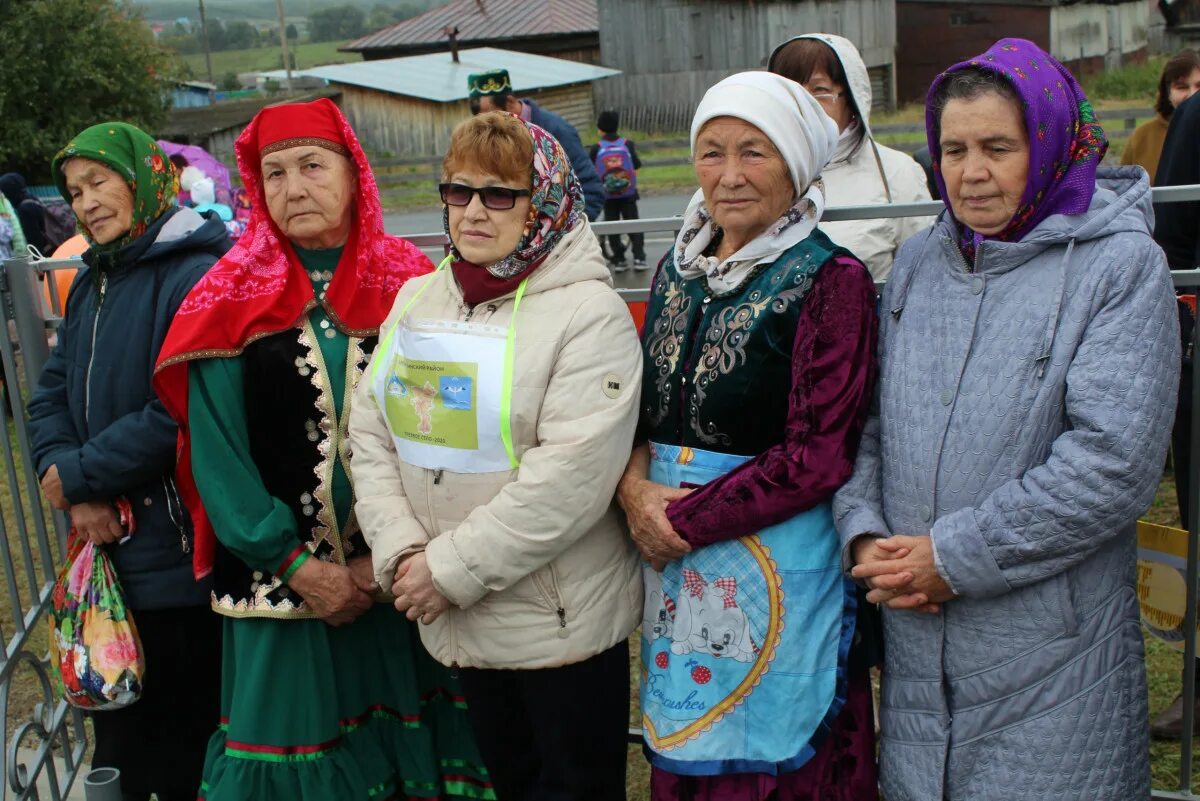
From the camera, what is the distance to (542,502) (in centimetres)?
244

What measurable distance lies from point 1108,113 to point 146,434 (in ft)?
62.0

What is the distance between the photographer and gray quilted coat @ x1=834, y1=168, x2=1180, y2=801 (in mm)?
2018

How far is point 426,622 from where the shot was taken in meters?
2.61

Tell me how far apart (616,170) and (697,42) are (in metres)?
22.1

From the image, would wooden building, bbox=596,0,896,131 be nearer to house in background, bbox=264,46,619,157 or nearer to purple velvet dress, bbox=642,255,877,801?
house in background, bbox=264,46,619,157

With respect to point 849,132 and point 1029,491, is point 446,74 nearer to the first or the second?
point 849,132

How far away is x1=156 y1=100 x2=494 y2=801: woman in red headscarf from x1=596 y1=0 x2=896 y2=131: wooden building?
29598mm

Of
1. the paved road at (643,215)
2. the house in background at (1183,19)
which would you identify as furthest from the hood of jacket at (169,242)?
the house in background at (1183,19)

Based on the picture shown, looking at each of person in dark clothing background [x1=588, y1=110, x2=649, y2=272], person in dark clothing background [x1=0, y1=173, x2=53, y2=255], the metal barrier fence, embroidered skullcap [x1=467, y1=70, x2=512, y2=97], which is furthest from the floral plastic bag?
person in dark clothing background [x1=588, y1=110, x2=649, y2=272]

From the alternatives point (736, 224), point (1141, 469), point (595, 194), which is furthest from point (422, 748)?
point (595, 194)

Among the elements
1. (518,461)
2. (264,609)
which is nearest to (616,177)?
(264,609)

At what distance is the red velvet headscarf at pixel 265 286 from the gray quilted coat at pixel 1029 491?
53.1 inches

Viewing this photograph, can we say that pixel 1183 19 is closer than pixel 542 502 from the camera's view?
No

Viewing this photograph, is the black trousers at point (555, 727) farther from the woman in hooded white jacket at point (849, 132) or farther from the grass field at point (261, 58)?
the grass field at point (261, 58)
